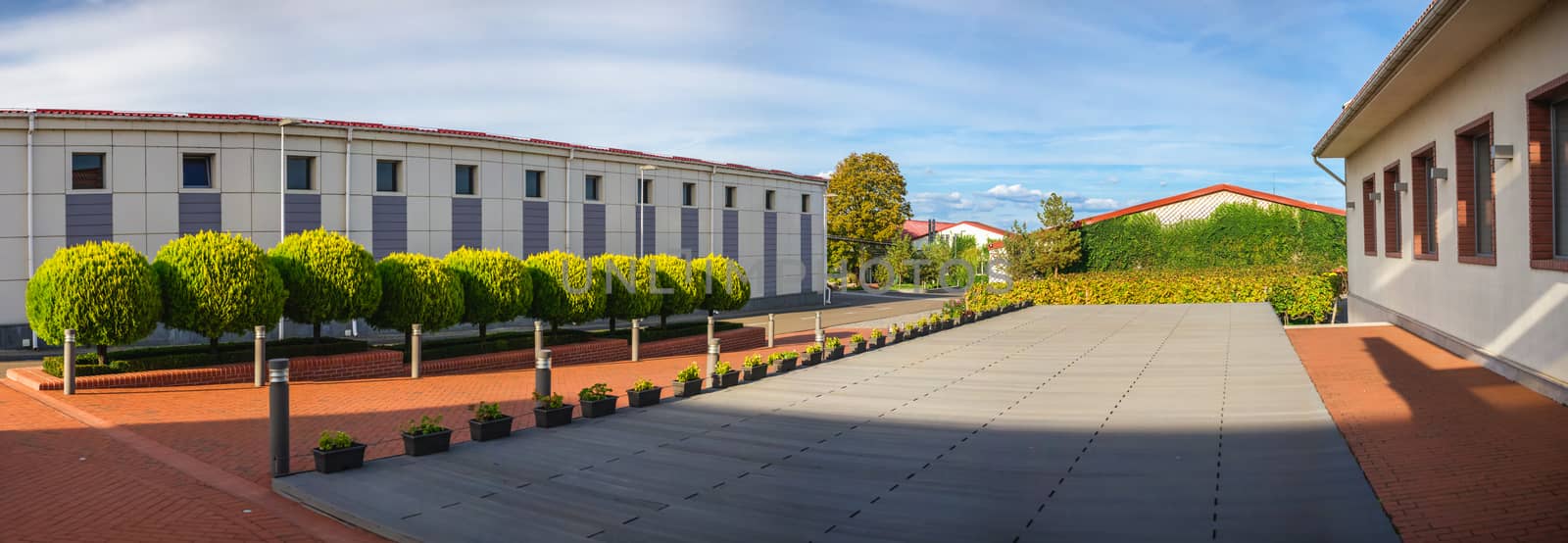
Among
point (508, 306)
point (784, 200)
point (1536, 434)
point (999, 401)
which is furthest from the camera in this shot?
point (784, 200)

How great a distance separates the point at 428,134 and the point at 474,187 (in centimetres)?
266

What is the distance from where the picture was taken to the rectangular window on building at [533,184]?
1304 inches

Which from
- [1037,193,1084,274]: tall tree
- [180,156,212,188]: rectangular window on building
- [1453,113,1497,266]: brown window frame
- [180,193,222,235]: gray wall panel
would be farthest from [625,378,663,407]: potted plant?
[1037,193,1084,274]: tall tree

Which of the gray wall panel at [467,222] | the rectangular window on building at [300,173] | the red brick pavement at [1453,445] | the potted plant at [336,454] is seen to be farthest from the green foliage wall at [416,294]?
the red brick pavement at [1453,445]

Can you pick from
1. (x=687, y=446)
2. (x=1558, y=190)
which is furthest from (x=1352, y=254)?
(x=687, y=446)

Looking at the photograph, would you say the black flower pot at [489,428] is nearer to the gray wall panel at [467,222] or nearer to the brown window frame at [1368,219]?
the brown window frame at [1368,219]

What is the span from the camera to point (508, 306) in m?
20.3

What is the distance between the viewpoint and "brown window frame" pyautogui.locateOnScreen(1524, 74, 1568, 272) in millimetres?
9961

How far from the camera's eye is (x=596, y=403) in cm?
1019

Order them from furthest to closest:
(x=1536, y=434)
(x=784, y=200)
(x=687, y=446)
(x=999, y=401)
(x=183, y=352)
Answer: (x=784, y=200), (x=183, y=352), (x=999, y=401), (x=687, y=446), (x=1536, y=434)

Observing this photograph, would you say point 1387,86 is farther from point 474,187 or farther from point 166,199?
point 166,199

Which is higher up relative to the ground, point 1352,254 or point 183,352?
point 1352,254

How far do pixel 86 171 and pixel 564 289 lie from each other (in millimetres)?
14275

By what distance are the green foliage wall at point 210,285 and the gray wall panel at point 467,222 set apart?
14.6 meters
